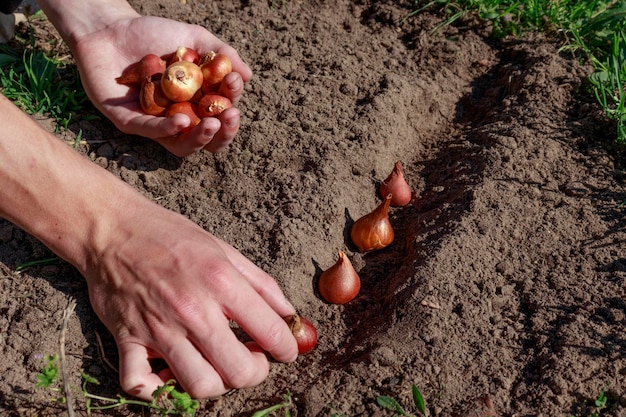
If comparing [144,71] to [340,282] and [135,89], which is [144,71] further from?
[340,282]

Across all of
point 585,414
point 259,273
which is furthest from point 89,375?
point 585,414

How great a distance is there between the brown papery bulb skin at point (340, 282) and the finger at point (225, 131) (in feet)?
2.01

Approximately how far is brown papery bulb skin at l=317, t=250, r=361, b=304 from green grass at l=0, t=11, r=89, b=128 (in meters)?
1.25

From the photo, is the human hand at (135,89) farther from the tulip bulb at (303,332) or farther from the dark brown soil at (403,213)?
the tulip bulb at (303,332)

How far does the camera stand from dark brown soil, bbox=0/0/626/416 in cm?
201

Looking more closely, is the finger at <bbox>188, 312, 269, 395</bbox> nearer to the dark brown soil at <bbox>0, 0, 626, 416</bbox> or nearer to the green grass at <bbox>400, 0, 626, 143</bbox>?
the dark brown soil at <bbox>0, 0, 626, 416</bbox>

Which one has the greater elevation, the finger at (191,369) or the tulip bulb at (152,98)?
the tulip bulb at (152,98)

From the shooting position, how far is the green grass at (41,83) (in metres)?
2.73

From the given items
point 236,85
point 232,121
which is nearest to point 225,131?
point 232,121

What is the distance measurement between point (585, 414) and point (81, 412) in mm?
1440

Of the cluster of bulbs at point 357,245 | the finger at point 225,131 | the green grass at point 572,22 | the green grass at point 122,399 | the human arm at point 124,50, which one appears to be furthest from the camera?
the green grass at point 572,22

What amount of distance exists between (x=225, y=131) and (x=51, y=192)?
69 centimetres

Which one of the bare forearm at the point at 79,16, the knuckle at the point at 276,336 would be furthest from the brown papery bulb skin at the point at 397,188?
the bare forearm at the point at 79,16

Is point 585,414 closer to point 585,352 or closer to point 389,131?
point 585,352
